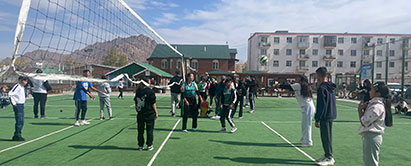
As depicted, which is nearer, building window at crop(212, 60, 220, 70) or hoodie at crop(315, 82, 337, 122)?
hoodie at crop(315, 82, 337, 122)

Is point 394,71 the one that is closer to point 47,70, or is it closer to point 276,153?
point 276,153

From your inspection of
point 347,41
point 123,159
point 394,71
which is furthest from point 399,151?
point 394,71

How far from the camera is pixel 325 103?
4.97 meters

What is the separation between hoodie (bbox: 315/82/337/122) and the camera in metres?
4.97

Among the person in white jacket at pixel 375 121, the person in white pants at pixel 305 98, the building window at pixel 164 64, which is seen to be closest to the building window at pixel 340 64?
the building window at pixel 164 64

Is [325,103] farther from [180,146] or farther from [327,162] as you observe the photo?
[180,146]

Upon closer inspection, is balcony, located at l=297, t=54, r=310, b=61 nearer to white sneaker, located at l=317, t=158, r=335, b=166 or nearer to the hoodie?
the hoodie

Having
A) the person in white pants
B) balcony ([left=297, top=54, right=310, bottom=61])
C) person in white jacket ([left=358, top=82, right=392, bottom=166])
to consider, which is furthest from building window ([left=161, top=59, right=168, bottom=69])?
person in white jacket ([left=358, top=82, right=392, bottom=166])

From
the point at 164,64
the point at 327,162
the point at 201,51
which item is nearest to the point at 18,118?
the point at 327,162

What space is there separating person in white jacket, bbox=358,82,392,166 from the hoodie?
0.96 m

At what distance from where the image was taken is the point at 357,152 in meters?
5.96

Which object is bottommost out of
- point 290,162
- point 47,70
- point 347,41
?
point 290,162

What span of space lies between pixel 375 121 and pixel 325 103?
111 cm

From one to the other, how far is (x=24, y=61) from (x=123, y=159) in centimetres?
259
